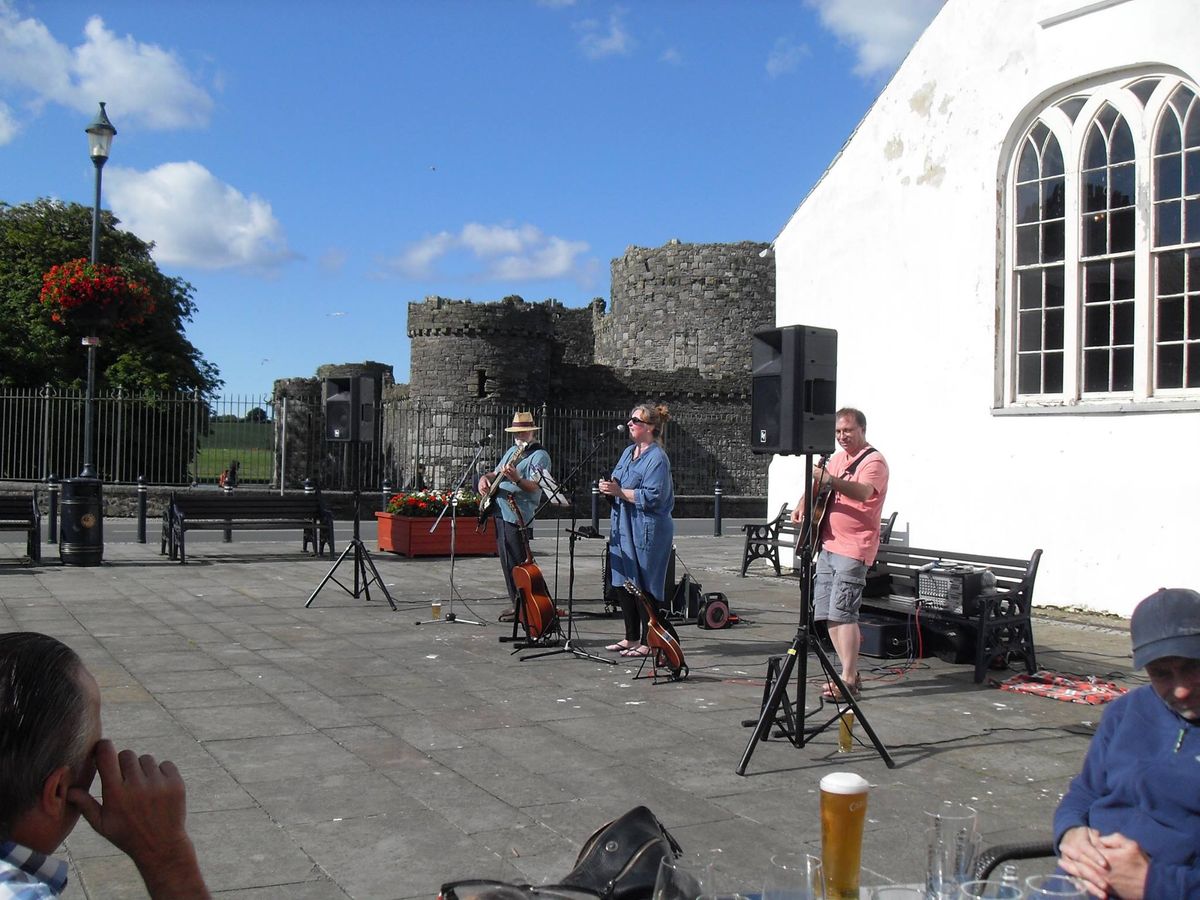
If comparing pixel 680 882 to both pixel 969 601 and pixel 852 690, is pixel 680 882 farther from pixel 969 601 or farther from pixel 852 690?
pixel 969 601

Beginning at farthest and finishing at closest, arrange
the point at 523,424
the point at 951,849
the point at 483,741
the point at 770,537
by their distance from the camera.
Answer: the point at 770,537 < the point at 523,424 < the point at 483,741 < the point at 951,849

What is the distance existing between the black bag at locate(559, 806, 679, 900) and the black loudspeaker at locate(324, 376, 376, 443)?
878 centimetres

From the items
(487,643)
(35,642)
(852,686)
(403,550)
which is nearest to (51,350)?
(403,550)

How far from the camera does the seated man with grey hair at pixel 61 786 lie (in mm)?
1847

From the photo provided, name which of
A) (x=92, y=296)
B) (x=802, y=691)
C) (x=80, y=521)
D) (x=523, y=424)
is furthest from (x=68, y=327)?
(x=802, y=691)

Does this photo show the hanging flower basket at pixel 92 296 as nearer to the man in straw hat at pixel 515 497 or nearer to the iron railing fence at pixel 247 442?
the iron railing fence at pixel 247 442

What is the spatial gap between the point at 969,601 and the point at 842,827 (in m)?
6.11

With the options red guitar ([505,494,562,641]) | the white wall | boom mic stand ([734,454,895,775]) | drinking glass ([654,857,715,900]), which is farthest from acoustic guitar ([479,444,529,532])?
drinking glass ([654,857,715,900])

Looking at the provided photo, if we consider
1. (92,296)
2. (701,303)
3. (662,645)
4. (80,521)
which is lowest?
(662,645)

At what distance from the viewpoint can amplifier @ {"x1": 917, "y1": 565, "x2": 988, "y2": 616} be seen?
28.1ft

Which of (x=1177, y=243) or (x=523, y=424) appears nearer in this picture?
(x=523, y=424)

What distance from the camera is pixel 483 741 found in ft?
20.5

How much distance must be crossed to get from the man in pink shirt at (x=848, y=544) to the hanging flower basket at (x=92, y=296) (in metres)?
12.5

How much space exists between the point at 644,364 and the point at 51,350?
23.4m
